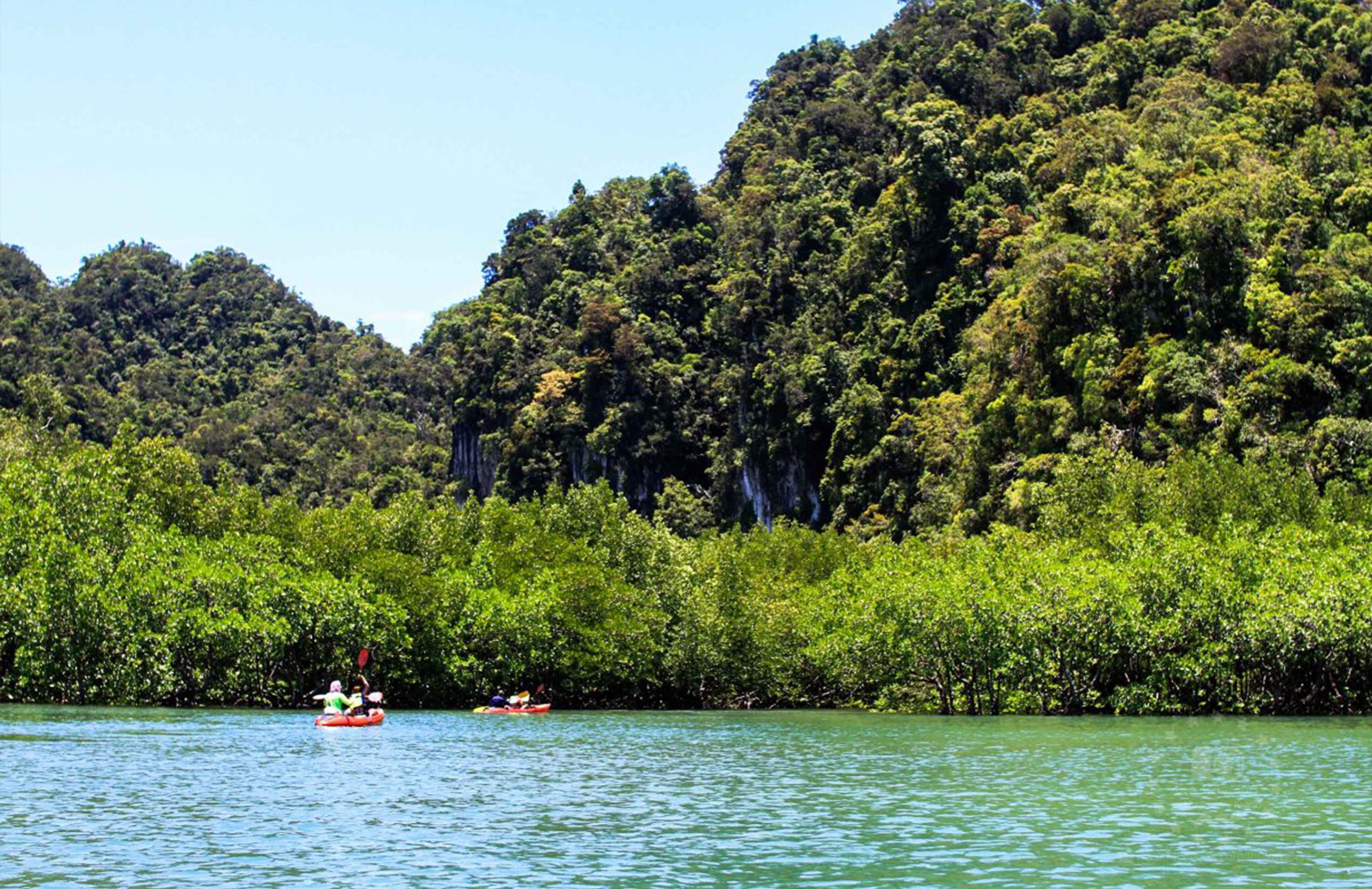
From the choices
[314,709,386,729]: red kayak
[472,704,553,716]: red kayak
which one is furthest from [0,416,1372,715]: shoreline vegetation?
[314,709,386,729]: red kayak

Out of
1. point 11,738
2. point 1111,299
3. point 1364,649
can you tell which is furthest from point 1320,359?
point 11,738

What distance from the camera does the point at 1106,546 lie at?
190 ft

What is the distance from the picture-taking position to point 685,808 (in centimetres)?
2530

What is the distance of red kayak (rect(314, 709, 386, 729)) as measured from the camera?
4250 centimetres

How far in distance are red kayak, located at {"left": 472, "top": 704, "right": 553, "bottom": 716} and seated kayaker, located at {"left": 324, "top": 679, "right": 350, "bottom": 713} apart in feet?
29.8

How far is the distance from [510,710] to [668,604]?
12.1 meters

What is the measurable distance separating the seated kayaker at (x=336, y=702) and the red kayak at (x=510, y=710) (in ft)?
29.8

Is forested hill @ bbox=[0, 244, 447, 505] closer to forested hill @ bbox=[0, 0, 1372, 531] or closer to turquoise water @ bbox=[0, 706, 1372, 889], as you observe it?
forested hill @ bbox=[0, 0, 1372, 531]

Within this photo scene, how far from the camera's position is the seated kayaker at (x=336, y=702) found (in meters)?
43.3

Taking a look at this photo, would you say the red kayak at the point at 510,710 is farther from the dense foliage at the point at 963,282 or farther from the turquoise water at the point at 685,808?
the dense foliage at the point at 963,282

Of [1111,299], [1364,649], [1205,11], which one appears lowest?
[1364,649]

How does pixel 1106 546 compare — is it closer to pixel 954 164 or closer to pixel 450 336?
pixel 954 164

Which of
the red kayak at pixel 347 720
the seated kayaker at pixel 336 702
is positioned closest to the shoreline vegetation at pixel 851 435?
the seated kayaker at pixel 336 702

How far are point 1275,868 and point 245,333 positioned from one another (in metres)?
179
